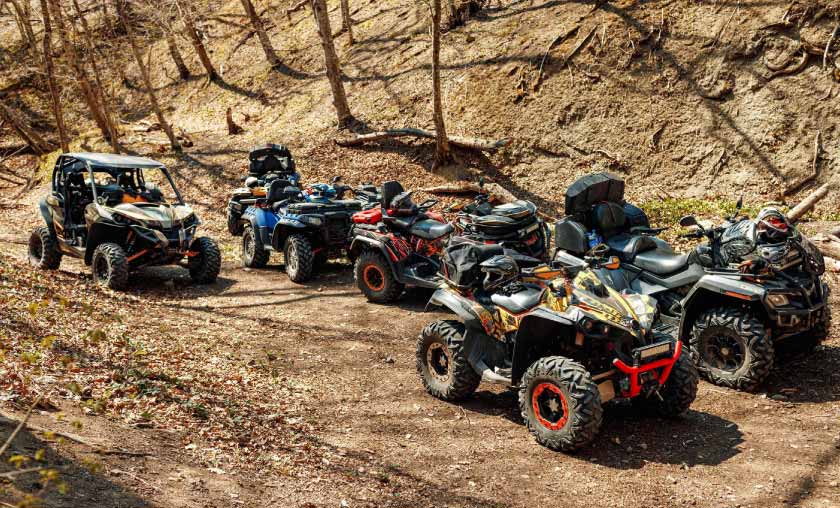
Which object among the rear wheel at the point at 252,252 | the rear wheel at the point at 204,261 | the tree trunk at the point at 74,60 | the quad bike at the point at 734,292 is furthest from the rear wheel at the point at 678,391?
the tree trunk at the point at 74,60

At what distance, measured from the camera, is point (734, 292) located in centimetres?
695

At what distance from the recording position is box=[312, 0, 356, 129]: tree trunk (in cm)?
1777

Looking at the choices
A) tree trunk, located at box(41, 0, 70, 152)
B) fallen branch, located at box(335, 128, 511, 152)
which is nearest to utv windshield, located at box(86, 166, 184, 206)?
fallen branch, located at box(335, 128, 511, 152)

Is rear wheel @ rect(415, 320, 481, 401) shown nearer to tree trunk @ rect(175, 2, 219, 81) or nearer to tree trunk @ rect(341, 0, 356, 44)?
tree trunk @ rect(341, 0, 356, 44)

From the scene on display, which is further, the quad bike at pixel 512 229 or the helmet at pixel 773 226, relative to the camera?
the quad bike at pixel 512 229

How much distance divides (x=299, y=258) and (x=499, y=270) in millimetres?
6172

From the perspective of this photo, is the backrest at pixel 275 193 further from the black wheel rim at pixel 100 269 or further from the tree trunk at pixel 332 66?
the tree trunk at pixel 332 66

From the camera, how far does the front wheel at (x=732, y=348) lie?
22.6 ft

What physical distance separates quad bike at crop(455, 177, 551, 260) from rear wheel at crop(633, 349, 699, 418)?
3511 millimetres

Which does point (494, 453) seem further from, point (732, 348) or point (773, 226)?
point (773, 226)

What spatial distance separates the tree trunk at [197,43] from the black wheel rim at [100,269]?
1437cm

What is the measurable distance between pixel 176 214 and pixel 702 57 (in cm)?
1169

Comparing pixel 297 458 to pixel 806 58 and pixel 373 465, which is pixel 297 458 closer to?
pixel 373 465

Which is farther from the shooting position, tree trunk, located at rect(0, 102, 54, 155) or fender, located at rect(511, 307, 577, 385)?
tree trunk, located at rect(0, 102, 54, 155)
